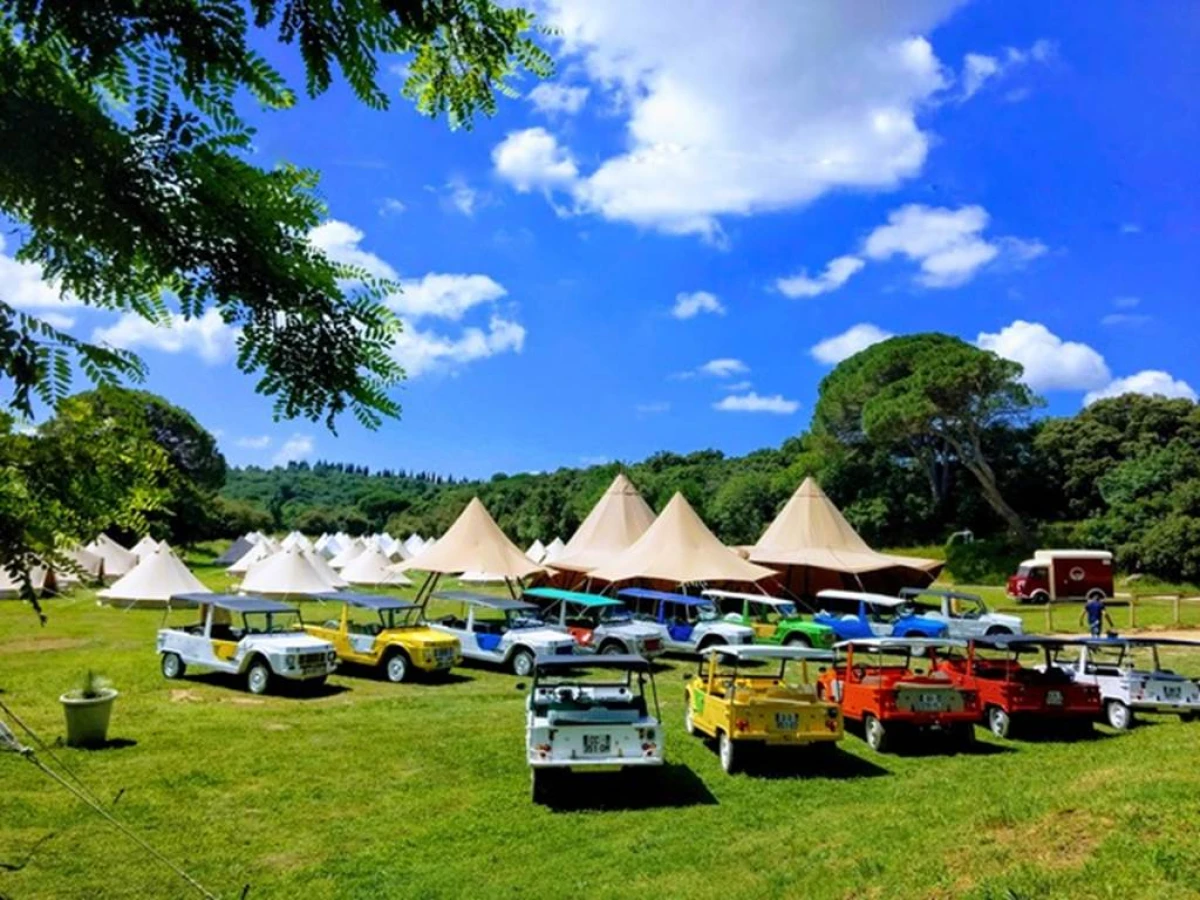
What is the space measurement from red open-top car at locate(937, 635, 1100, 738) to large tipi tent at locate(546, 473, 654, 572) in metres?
15.3

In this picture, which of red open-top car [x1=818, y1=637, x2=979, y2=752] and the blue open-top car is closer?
red open-top car [x1=818, y1=637, x2=979, y2=752]

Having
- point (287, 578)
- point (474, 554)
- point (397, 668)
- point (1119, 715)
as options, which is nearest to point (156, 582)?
point (287, 578)

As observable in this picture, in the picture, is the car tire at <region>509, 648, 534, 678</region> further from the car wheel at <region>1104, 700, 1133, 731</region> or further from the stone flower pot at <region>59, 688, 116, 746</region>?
the car wheel at <region>1104, 700, 1133, 731</region>

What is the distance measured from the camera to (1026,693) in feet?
38.8

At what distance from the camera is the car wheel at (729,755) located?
989 cm

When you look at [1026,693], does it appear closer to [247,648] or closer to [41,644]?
[247,648]

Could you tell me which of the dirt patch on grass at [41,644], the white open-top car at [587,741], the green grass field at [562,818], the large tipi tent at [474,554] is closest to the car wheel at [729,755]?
the green grass field at [562,818]

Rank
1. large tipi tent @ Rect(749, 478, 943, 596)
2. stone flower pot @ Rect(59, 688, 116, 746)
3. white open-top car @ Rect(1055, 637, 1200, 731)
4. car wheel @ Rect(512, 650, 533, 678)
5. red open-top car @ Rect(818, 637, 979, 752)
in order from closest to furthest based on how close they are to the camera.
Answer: stone flower pot @ Rect(59, 688, 116, 746) < red open-top car @ Rect(818, 637, 979, 752) < white open-top car @ Rect(1055, 637, 1200, 731) < car wheel @ Rect(512, 650, 533, 678) < large tipi tent @ Rect(749, 478, 943, 596)

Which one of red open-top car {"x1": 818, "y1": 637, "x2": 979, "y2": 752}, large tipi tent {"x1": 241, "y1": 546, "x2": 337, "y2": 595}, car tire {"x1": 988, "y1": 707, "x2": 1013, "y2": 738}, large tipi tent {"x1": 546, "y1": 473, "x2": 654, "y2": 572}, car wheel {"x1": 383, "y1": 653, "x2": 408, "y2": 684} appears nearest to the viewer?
red open-top car {"x1": 818, "y1": 637, "x2": 979, "y2": 752}

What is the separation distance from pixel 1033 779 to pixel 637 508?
21.5 meters

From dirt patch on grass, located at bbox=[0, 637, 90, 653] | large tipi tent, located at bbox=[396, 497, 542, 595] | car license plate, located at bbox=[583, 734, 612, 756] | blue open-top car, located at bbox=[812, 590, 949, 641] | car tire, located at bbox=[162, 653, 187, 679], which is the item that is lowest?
dirt patch on grass, located at bbox=[0, 637, 90, 653]

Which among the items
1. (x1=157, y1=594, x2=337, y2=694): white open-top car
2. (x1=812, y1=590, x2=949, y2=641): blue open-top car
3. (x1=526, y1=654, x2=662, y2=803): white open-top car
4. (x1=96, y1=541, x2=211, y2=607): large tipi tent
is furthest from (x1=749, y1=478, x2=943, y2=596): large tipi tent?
(x1=526, y1=654, x2=662, y2=803): white open-top car

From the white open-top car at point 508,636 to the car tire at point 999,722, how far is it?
747 centimetres

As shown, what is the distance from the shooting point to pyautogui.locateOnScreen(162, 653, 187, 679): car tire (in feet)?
52.1
